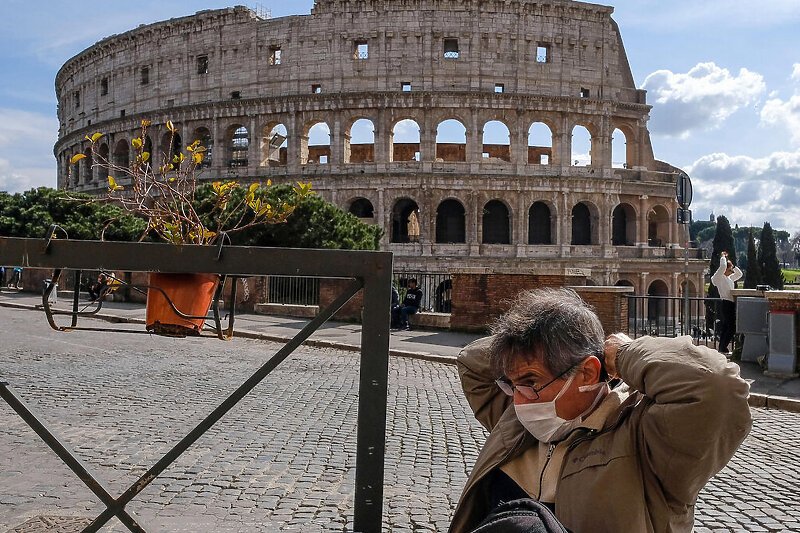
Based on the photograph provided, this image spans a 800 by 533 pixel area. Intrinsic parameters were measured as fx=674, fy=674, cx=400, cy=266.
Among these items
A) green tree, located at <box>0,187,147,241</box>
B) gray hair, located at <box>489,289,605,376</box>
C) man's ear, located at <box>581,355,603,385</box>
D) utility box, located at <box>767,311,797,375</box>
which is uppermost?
green tree, located at <box>0,187,147,241</box>

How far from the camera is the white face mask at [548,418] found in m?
1.81

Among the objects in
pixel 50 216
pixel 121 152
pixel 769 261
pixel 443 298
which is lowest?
pixel 443 298

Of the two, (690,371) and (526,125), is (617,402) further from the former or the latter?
(526,125)

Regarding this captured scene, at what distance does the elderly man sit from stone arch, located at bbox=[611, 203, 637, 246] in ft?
121

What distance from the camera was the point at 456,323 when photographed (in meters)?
16.3

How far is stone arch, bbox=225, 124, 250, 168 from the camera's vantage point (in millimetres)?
37000

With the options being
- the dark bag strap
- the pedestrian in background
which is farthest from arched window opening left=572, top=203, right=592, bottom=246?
the dark bag strap

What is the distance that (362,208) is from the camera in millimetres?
35938

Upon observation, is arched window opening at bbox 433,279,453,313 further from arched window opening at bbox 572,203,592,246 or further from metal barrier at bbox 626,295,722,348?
arched window opening at bbox 572,203,592,246

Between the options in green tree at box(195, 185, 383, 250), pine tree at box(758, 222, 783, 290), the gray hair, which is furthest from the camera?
pine tree at box(758, 222, 783, 290)

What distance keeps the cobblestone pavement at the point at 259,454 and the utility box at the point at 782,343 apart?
6.61ft

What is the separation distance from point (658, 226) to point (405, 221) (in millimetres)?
14617

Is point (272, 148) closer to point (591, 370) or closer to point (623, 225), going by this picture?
point (623, 225)

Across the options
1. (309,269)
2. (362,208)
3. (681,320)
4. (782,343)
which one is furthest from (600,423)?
(362,208)
